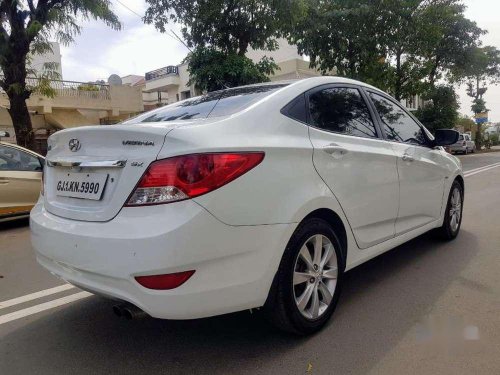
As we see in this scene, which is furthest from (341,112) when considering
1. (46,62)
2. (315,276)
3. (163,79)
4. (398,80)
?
(163,79)

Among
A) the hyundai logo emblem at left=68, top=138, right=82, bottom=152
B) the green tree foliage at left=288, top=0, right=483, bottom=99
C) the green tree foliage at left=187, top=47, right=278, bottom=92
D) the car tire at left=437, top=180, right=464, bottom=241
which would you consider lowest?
the car tire at left=437, top=180, right=464, bottom=241

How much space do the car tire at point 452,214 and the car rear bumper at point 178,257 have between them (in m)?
2.99

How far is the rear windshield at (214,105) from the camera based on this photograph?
9.26 ft

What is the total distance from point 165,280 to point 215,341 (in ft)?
2.62

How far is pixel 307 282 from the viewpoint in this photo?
268 centimetres

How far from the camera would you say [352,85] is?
349 cm

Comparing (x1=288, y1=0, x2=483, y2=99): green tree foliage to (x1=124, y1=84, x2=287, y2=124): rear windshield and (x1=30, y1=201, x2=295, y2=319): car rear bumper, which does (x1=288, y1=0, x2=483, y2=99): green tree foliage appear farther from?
(x1=30, y1=201, x2=295, y2=319): car rear bumper

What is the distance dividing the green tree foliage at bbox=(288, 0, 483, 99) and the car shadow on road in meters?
13.2

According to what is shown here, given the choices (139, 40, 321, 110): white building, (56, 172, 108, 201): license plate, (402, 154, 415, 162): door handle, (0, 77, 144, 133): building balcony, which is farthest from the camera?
(139, 40, 321, 110): white building

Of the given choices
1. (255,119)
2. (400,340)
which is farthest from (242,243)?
(400,340)

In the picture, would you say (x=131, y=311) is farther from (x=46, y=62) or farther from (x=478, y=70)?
(x=478, y=70)

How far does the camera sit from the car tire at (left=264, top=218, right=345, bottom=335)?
2480 mm

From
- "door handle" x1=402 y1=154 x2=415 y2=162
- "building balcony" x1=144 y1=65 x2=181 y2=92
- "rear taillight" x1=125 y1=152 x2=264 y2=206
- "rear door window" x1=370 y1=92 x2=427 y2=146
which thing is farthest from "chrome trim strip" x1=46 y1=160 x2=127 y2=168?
"building balcony" x1=144 y1=65 x2=181 y2=92

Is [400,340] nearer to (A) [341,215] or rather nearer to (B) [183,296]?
(A) [341,215]
